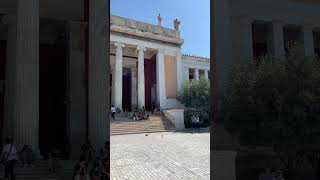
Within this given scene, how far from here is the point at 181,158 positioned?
19.2 m

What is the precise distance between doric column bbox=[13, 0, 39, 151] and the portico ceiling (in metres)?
3.05

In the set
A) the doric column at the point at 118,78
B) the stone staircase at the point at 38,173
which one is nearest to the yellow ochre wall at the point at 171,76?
the doric column at the point at 118,78

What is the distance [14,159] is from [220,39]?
31.5 feet

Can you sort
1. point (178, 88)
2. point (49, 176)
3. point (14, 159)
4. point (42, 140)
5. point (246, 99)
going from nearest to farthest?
point (14, 159), point (49, 176), point (246, 99), point (42, 140), point (178, 88)

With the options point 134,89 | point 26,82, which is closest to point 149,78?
point 134,89

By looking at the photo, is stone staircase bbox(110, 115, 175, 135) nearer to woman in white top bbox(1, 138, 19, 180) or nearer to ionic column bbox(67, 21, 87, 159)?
ionic column bbox(67, 21, 87, 159)

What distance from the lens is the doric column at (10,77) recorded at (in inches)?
643

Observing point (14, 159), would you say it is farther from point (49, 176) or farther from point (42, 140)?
point (42, 140)

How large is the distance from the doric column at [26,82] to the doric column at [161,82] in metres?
33.1

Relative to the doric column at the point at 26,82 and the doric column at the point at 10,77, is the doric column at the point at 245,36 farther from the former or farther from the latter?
the doric column at the point at 10,77

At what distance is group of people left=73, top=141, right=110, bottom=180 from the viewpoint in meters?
10.9

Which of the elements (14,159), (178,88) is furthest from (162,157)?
(178,88)

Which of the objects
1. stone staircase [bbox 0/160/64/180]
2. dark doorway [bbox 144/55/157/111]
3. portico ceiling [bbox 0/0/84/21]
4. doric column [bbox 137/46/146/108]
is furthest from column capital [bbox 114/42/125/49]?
stone staircase [bbox 0/160/64/180]

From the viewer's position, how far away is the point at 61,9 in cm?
1708
